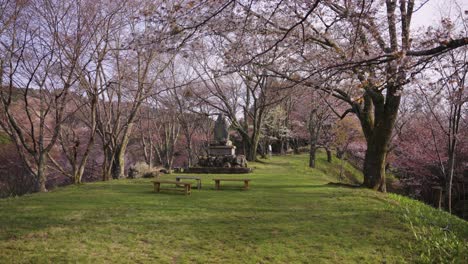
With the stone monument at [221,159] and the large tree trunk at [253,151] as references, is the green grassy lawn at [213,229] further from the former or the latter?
the large tree trunk at [253,151]

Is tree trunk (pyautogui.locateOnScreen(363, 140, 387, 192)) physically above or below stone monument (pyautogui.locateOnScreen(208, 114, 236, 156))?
below

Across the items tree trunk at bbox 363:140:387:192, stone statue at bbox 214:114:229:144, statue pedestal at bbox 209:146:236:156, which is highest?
stone statue at bbox 214:114:229:144

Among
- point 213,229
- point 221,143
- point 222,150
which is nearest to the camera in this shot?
point 213,229

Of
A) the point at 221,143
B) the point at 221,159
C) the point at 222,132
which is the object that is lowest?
the point at 221,159

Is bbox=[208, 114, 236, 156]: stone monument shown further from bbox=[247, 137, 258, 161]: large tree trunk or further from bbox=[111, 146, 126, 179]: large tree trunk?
bbox=[247, 137, 258, 161]: large tree trunk

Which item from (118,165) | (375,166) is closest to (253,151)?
(118,165)

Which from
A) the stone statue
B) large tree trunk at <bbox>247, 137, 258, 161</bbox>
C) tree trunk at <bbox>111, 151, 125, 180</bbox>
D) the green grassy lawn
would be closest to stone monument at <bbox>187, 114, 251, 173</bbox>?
the stone statue

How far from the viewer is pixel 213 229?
6.24m

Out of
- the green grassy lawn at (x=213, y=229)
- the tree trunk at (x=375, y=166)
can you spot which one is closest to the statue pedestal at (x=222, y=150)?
the tree trunk at (x=375, y=166)

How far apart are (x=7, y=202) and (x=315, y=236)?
7089 millimetres

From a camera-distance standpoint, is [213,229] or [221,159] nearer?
[213,229]

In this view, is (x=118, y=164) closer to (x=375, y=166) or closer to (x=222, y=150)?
(x=222, y=150)

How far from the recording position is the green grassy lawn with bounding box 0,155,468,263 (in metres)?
5.03

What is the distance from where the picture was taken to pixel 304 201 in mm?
8891
